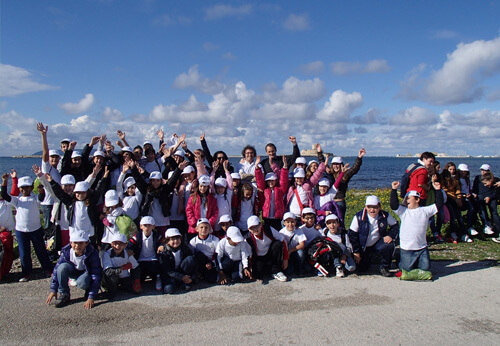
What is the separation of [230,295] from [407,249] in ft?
10.9

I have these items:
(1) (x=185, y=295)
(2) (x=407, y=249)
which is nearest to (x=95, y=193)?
(1) (x=185, y=295)

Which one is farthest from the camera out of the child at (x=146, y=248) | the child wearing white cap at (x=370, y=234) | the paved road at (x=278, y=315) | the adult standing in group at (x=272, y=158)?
the adult standing in group at (x=272, y=158)

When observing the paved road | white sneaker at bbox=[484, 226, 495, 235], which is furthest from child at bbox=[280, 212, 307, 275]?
white sneaker at bbox=[484, 226, 495, 235]

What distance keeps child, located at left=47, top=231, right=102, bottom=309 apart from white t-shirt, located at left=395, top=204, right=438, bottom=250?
208 inches

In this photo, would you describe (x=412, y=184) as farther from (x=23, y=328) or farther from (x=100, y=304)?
(x=23, y=328)

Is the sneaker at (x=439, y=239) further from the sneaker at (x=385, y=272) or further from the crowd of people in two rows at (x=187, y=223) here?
the sneaker at (x=385, y=272)

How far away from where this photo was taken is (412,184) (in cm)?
802

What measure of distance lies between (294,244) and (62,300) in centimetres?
395

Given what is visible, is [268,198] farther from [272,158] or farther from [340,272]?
[340,272]

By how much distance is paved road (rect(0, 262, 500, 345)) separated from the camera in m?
4.38

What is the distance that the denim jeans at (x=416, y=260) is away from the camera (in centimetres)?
649

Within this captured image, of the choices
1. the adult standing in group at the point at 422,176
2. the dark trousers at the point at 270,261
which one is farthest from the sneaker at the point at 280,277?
the adult standing in group at the point at 422,176

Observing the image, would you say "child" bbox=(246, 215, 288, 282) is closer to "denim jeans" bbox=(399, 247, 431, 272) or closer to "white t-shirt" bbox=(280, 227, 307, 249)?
"white t-shirt" bbox=(280, 227, 307, 249)

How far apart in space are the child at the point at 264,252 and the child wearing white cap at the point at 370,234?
1.37m
